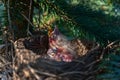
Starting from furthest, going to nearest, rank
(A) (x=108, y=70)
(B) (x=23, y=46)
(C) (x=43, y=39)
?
(C) (x=43, y=39), (B) (x=23, y=46), (A) (x=108, y=70)

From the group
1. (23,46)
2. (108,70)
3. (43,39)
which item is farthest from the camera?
(43,39)

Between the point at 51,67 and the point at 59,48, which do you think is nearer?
the point at 51,67

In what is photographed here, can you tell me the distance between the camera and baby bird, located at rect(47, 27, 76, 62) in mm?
780

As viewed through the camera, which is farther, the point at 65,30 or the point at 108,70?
the point at 65,30

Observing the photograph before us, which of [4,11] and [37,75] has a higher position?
[4,11]

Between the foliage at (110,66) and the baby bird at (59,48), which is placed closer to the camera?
the foliage at (110,66)

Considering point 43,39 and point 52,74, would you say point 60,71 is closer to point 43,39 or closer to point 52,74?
point 52,74

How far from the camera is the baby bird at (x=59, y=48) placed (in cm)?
78

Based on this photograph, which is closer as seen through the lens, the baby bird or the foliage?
the foliage

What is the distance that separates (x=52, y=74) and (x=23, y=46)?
0.35 feet

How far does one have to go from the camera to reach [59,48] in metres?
0.80

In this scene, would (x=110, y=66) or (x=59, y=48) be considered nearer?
(x=110, y=66)

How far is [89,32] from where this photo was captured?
0.73m

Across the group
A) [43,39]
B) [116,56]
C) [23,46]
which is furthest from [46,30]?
[116,56]
